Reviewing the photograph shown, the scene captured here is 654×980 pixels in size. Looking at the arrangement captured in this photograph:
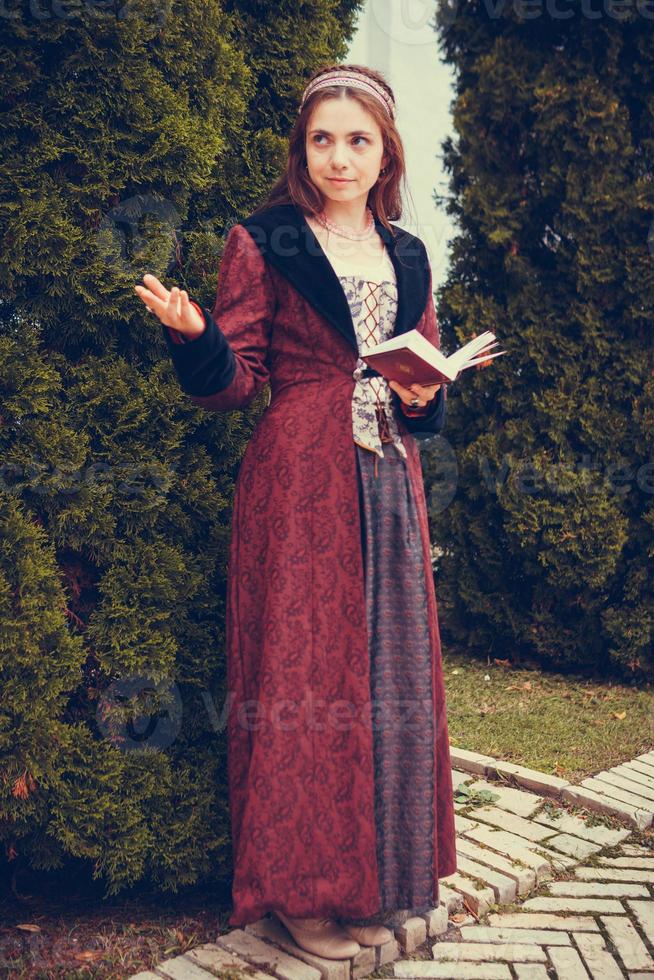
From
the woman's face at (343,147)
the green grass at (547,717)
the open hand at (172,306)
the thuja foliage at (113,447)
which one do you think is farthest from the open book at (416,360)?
the green grass at (547,717)

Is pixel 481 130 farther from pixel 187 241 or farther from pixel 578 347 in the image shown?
pixel 187 241

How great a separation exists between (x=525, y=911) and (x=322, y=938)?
0.76m

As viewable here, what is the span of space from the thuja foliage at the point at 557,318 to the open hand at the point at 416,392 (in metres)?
3.04

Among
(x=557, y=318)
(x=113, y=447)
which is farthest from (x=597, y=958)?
(x=557, y=318)

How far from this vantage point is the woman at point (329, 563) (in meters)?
2.23

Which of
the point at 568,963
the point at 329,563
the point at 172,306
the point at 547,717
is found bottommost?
the point at 568,963

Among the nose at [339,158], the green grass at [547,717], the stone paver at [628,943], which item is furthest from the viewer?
the green grass at [547,717]

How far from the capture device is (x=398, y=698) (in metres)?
2.34

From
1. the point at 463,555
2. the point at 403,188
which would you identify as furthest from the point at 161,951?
the point at 463,555

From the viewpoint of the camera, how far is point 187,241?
8.58 feet

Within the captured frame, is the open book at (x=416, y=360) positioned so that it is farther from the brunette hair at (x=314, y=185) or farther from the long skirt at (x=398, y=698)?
the brunette hair at (x=314, y=185)

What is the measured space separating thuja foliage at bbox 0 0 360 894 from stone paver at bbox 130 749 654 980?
1.12ft

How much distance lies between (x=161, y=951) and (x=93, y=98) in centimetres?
231

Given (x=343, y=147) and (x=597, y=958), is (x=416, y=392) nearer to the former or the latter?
(x=343, y=147)
